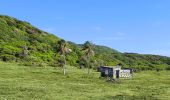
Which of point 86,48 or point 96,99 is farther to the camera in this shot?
point 86,48

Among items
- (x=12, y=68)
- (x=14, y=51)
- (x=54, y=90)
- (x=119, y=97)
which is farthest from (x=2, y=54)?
(x=119, y=97)

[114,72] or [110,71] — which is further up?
[110,71]

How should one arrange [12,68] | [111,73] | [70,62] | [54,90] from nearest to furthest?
[54,90], [12,68], [111,73], [70,62]

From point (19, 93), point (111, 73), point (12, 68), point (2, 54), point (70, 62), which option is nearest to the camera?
point (19, 93)

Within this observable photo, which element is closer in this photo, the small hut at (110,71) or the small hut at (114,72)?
the small hut at (110,71)

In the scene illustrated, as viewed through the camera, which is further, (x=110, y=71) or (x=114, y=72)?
(x=114, y=72)

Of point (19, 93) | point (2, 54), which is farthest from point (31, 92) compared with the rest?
point (2, 54)

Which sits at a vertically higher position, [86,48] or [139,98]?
[86,48]

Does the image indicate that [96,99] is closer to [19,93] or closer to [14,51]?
[19,93]

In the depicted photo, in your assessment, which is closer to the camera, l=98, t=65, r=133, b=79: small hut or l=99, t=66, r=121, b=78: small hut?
l=99, t=66, r=121, b=78: small hut

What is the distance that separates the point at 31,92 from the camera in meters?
79.4

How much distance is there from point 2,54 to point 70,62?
3868cm

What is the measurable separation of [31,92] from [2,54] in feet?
298

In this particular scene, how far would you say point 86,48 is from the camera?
158625mm
